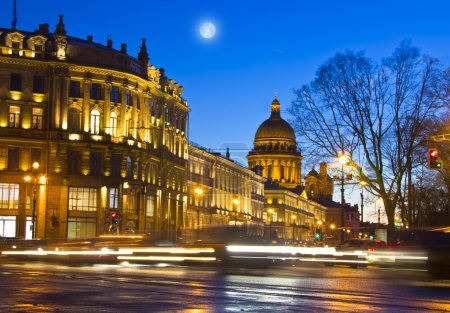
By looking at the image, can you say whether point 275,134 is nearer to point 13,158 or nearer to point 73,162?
point 73,162

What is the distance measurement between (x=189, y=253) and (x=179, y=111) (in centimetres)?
6491

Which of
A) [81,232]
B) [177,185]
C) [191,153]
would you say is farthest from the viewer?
[191,153]

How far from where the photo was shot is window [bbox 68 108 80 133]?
80706mm

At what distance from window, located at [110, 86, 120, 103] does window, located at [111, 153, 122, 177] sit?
5487mm

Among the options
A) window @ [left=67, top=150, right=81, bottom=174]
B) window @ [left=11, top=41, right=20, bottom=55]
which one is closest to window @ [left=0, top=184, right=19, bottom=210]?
window @ [left=67, top=150, right=81, bottom=174]

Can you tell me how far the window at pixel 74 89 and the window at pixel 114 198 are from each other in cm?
949

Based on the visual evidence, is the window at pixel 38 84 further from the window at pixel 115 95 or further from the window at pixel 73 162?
the window at pixel 115 95

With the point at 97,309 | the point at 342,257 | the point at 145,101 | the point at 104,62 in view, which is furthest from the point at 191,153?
the point at 97,309

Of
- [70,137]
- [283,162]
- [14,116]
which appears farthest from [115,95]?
[283,162]

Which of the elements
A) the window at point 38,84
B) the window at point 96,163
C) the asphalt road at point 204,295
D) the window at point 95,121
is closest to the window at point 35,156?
the window at point 96,163

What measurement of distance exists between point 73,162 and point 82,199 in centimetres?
354

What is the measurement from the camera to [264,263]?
1438 inches

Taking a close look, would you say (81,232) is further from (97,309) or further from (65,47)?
(97,309)

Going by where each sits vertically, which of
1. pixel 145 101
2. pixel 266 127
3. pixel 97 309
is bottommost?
pixel 97 309
